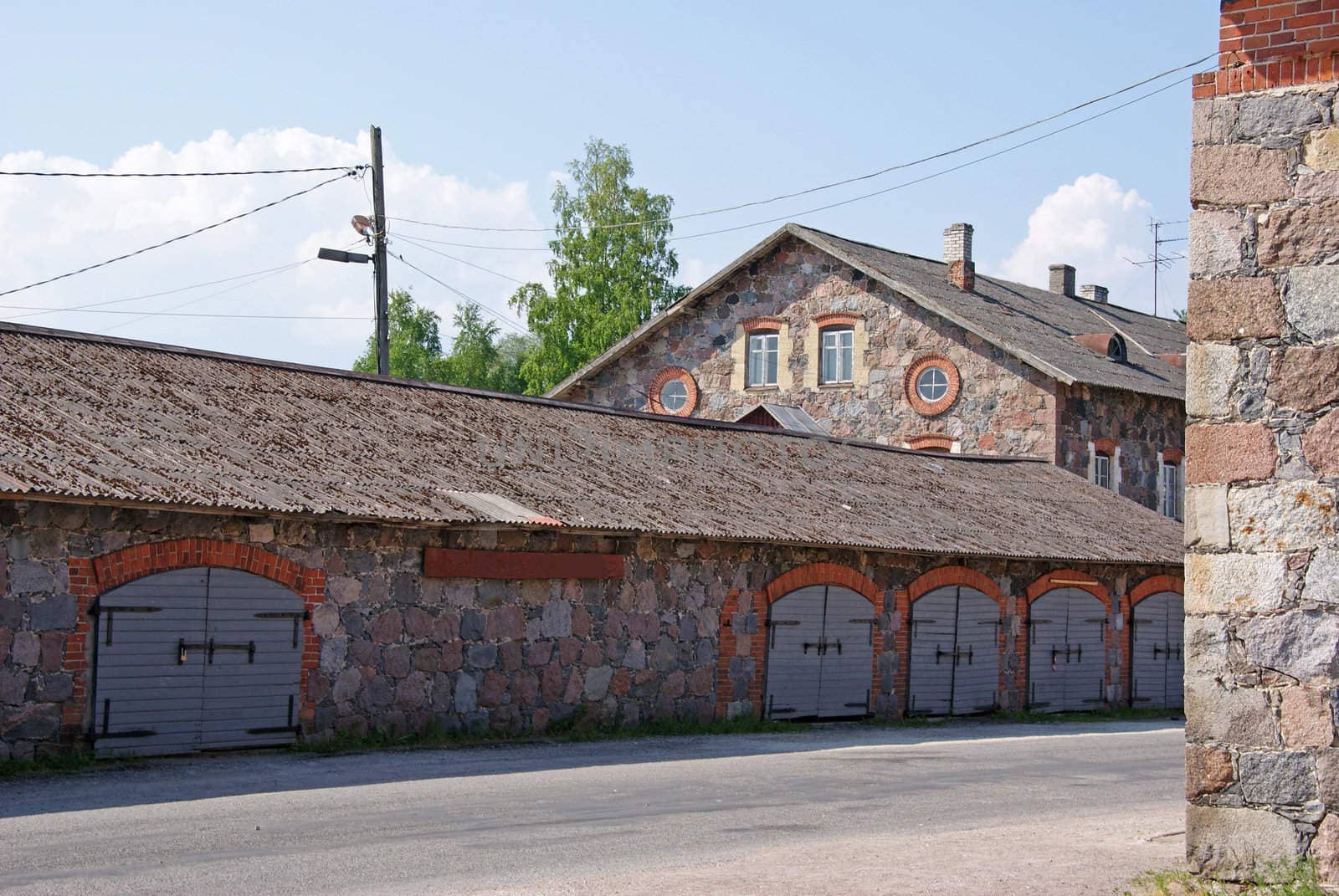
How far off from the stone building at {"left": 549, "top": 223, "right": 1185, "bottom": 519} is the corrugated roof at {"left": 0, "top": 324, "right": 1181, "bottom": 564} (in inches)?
194

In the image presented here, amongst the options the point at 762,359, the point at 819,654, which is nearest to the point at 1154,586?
the point at 819,654

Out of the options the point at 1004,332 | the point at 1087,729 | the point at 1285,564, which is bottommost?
the point at 1087,729

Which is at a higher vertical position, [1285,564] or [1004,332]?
[1004,332]

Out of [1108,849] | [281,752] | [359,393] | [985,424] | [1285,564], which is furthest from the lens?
[985,424]

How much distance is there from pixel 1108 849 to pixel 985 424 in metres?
21.5

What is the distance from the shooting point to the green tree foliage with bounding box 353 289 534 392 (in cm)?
5653

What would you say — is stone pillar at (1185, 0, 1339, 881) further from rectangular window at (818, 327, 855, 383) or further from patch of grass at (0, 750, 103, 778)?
rectangular window at (818, 327, 855, 383)

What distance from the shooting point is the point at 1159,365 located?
34688 millimetres

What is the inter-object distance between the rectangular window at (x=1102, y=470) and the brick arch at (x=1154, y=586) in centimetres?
495

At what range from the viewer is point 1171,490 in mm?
32812

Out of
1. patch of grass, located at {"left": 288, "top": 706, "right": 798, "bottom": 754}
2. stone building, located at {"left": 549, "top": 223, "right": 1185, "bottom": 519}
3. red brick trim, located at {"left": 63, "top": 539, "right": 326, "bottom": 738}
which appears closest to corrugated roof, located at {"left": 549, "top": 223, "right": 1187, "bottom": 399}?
stone building, located at {"left": 549, "top": 223, "right": 1185, "bottom": 519}

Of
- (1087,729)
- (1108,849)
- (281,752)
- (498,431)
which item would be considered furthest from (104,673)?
(1087,729)

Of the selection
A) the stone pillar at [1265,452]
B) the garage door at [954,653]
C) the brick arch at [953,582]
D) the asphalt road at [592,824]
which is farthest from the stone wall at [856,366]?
the stone pillar at [1265,452]

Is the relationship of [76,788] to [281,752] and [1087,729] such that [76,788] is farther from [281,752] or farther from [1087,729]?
[1087,729]
